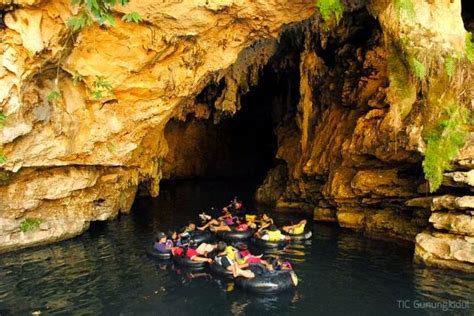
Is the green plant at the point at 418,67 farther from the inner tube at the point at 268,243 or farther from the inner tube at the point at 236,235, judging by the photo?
the inner tube at the point at 236,235

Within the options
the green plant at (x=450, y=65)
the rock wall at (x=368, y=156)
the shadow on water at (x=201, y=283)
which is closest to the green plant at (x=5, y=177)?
the shadow on water at (x=201, y=283)

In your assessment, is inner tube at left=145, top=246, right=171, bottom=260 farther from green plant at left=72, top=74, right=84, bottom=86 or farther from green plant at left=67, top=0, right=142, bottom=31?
green plant at left=67, top=0, right=142, bottom=31

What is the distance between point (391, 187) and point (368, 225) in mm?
1680

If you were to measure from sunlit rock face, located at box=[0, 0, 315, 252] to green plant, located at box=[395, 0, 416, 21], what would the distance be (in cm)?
244

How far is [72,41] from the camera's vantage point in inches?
432

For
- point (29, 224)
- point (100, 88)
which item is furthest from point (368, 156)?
point (29, 224)

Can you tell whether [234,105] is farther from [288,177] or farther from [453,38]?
[453,38]

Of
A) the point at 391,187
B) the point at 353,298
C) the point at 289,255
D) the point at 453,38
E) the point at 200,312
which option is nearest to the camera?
the point at 200,312

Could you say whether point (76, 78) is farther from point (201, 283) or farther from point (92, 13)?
point (201, 283)

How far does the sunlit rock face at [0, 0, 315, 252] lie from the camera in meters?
10.3

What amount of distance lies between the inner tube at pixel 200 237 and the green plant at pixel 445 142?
7335 mm

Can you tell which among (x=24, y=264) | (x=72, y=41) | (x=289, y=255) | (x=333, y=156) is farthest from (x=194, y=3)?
(x=333, y=156)

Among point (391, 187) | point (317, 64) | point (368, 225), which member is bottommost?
point (368, 225)

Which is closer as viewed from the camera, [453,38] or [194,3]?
[194,3]
